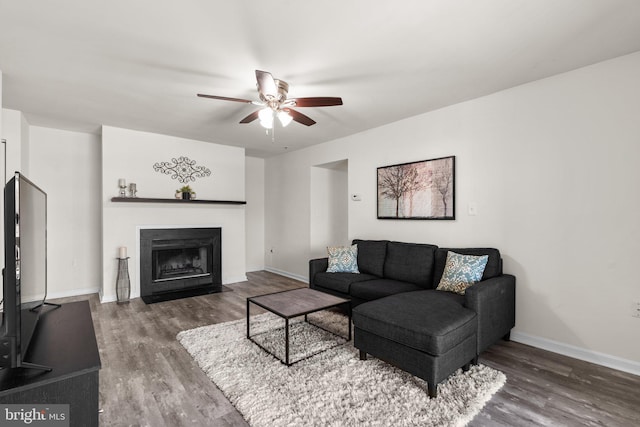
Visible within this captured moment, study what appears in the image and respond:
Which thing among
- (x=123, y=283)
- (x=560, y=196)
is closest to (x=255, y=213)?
(x=123, y=283)

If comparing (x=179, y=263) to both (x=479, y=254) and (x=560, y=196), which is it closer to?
(x=479, y=254)

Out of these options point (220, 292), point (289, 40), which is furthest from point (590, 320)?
point (220, 292)

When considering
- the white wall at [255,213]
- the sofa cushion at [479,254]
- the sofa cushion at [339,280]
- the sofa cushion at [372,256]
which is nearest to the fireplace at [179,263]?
the white wall at [255,213]

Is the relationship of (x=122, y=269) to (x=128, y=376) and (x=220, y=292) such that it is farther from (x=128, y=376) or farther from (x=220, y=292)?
(x=128, y=376)

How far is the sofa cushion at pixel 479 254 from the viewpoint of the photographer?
9.68ft

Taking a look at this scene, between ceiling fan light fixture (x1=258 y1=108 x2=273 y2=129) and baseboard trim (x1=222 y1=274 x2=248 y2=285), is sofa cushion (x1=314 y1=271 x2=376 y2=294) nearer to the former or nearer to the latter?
ceiling fan light fixture (x1=258 y1=108 x2=273 y2=129)

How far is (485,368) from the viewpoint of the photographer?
2424 millimetres

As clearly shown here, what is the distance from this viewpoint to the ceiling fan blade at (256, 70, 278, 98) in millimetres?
2160

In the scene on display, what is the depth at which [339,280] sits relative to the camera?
12.0 feet

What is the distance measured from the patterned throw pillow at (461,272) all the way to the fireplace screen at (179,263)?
387cm

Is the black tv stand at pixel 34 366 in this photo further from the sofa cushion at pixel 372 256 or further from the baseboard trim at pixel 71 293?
the baseboard trim at pixel 71 293

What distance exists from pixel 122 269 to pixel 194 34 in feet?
11.8

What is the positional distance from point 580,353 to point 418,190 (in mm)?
2195

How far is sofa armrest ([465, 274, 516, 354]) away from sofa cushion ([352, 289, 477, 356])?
0.12 m
